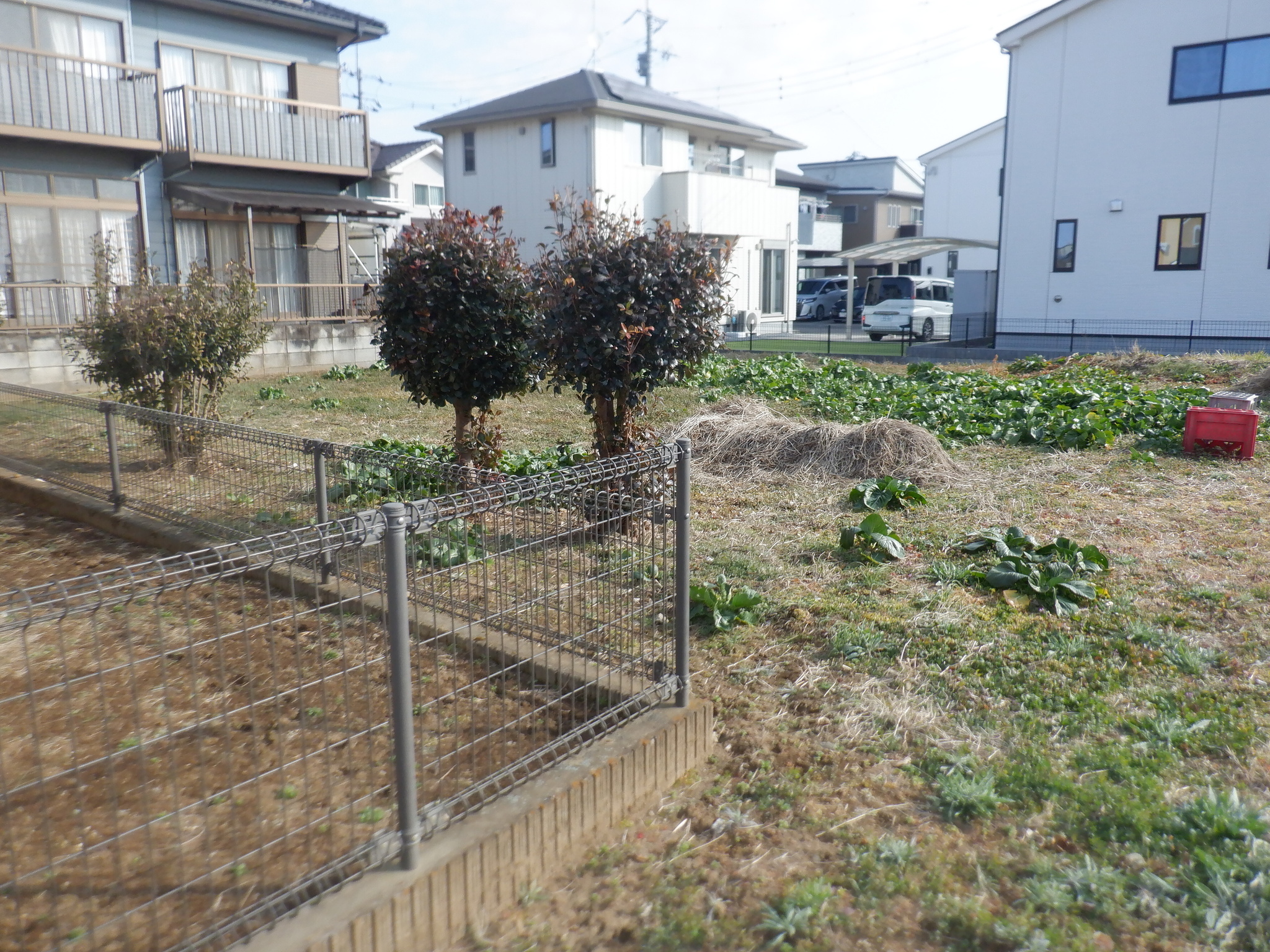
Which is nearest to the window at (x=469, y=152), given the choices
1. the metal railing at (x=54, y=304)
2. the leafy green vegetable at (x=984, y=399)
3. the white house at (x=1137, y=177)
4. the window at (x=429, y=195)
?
the window at (x=429, y=195)

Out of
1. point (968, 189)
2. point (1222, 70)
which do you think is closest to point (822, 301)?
point (968, 189)

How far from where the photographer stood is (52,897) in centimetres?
235

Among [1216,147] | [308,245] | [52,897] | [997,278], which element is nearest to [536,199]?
[308,245]

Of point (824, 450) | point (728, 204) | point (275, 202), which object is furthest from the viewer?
point (728, 204)

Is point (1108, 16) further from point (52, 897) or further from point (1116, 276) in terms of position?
point (52, 897)

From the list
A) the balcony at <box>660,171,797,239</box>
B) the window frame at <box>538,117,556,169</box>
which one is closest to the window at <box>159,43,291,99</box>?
the window frame at <box>538,117,556,169</box>

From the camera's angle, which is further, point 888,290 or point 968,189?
point 968,189

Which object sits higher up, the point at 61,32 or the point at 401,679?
the point at 61,32

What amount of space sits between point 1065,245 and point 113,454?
67.9ft

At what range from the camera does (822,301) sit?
3859 cm

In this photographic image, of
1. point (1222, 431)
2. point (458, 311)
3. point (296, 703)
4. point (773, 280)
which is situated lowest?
point (296, 703)

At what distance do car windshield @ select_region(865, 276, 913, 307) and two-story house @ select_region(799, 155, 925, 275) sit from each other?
16.9 metres

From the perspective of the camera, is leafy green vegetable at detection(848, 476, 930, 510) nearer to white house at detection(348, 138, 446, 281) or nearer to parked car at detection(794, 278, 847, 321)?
white house at detection(348, 138, 446, 281)

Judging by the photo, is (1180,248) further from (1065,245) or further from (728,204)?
(728,204)
